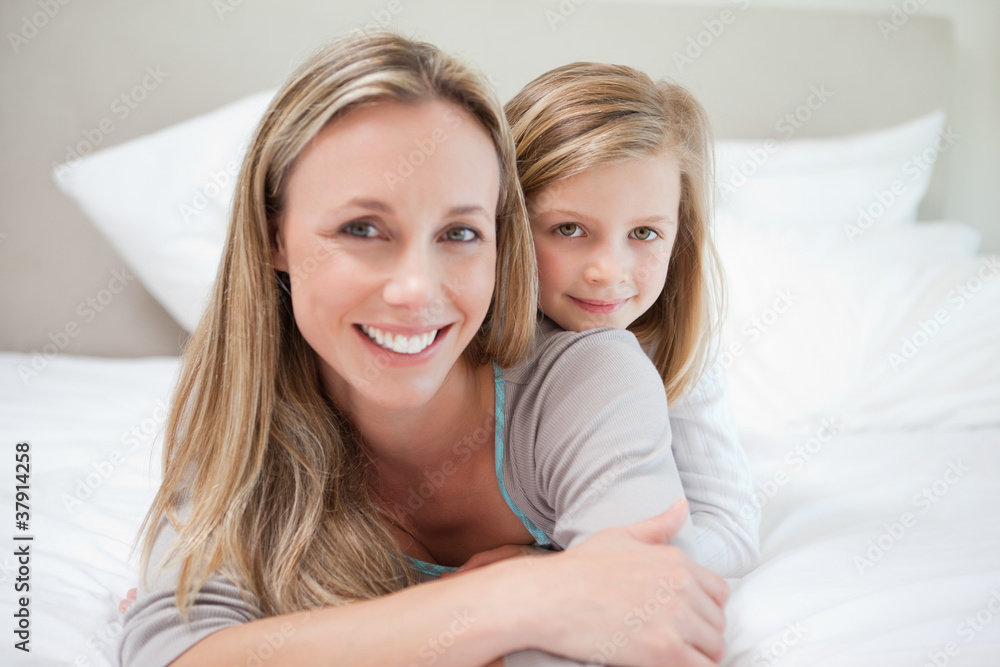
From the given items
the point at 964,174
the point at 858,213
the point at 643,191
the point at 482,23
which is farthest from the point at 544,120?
the point at 964,174

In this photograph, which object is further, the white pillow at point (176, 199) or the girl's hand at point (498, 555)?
the white pillow at point (176, 199)

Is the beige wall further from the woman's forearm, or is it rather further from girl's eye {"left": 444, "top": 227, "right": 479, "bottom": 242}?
the woman's forearm

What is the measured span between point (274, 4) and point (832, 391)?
5.68 feet

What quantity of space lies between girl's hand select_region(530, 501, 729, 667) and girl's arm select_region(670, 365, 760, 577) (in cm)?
30

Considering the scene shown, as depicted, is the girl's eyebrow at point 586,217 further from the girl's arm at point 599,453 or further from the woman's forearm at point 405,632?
the woman's forearm at point 405,632

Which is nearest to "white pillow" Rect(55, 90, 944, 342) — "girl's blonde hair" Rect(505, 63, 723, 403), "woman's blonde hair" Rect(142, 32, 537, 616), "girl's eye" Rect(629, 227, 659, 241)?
"girl's blonde hair" Rect(505, 63, 723, 403)

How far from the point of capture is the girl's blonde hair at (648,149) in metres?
1.09

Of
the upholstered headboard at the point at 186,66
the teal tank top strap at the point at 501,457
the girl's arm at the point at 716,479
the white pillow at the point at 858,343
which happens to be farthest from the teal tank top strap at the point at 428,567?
the upholstered headboard at the point at 186,66

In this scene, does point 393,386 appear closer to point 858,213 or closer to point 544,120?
point 544,120

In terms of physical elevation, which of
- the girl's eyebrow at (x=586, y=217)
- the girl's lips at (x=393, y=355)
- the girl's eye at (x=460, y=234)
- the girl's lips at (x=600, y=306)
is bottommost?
the girl's lips at (x=600, y=306)

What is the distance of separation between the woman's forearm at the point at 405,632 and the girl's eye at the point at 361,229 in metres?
0.36

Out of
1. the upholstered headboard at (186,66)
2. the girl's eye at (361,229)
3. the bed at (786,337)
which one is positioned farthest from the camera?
the upholstered headboard at (186,66)

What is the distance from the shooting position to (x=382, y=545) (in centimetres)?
97

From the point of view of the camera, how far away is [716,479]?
118 centimetres
